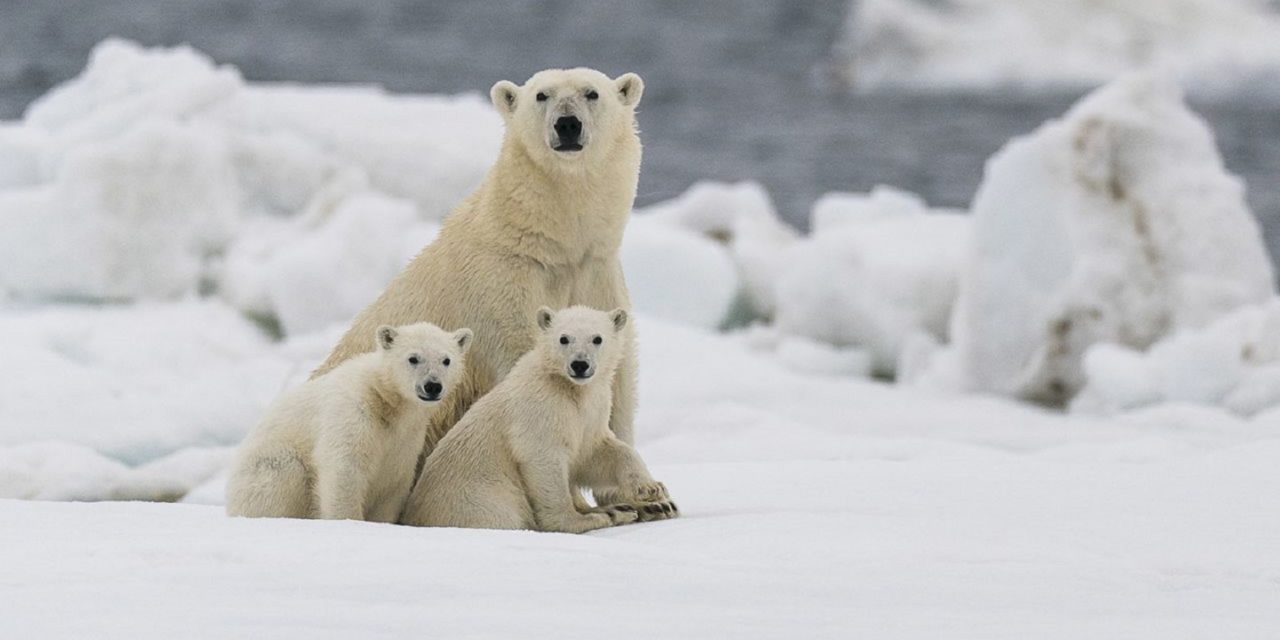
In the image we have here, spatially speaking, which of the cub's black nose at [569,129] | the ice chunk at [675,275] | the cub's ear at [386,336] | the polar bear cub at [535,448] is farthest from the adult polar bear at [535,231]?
the ice chunk at [675,275]

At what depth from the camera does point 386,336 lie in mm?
6328

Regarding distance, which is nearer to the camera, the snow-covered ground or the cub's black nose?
the snow-covered ground

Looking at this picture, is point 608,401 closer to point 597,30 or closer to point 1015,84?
point 1015,84

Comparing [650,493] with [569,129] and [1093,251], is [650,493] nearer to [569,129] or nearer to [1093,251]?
[569,129]

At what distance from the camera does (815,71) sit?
35031mm

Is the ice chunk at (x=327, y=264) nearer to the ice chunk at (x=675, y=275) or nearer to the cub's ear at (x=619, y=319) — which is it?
the ice chunk at (x=675, y=275)

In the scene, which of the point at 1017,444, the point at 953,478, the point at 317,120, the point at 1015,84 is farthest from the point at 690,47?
the point at 953,478

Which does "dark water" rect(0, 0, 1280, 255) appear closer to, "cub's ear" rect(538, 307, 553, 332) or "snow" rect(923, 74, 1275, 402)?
"snow" rect(923, 74, 1275, 402)

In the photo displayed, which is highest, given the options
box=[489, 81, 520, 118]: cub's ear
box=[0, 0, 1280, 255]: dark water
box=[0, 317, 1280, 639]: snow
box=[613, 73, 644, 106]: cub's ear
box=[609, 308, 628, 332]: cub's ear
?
box=[0, 0, 1280, 255]: dark water

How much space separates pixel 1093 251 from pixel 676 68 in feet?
74.0

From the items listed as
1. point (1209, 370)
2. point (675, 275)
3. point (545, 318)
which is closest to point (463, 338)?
point (545, 318)

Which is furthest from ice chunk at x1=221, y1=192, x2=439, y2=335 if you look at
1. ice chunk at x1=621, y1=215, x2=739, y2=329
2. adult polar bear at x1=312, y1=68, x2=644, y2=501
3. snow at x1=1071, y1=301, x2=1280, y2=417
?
adult polar bear at x1=312, y1=68, x2=644, y2=501

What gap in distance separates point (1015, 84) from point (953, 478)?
25206 mm

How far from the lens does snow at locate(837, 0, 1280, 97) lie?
3033 centimetres
